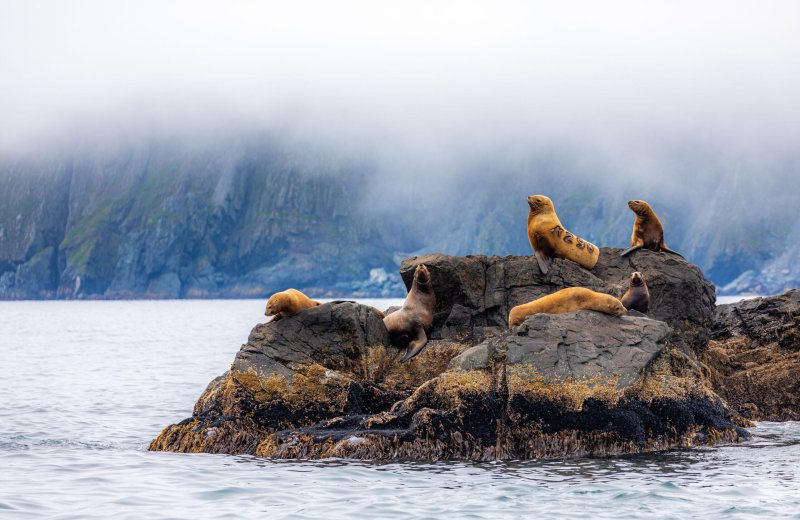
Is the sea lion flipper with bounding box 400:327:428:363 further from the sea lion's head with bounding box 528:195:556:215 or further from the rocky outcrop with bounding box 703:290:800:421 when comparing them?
the rocky outcrop with bounding box 703:290:800:421

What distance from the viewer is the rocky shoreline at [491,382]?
13.8 m

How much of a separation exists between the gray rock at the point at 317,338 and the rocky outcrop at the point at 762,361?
6.99 metres

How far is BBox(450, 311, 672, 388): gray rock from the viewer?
13961 mm

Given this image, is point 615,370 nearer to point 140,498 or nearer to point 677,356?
point 677,356

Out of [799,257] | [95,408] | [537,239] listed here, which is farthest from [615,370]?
[799,257]

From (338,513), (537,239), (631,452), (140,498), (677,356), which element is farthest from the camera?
(537,239)

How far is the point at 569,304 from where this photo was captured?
51.7 ft

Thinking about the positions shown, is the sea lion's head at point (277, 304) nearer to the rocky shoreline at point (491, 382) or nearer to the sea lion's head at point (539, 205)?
the rocky shoreline at point (491, 382)

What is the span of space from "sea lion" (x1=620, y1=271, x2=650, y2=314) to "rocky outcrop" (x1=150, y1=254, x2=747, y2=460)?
0.64 m

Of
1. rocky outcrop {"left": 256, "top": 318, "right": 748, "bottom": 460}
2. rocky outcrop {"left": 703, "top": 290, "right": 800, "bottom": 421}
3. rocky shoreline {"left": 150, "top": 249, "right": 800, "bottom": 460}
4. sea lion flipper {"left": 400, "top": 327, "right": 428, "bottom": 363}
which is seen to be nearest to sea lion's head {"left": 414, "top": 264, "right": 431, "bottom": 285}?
rocky shoreline {"left": 150, "top": 249, "right": 800, "bottom": 460}

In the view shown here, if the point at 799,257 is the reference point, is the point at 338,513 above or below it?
below

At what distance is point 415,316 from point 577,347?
395 cm

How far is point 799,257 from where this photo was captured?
174625mm

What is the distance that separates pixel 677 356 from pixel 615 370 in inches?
63.3
